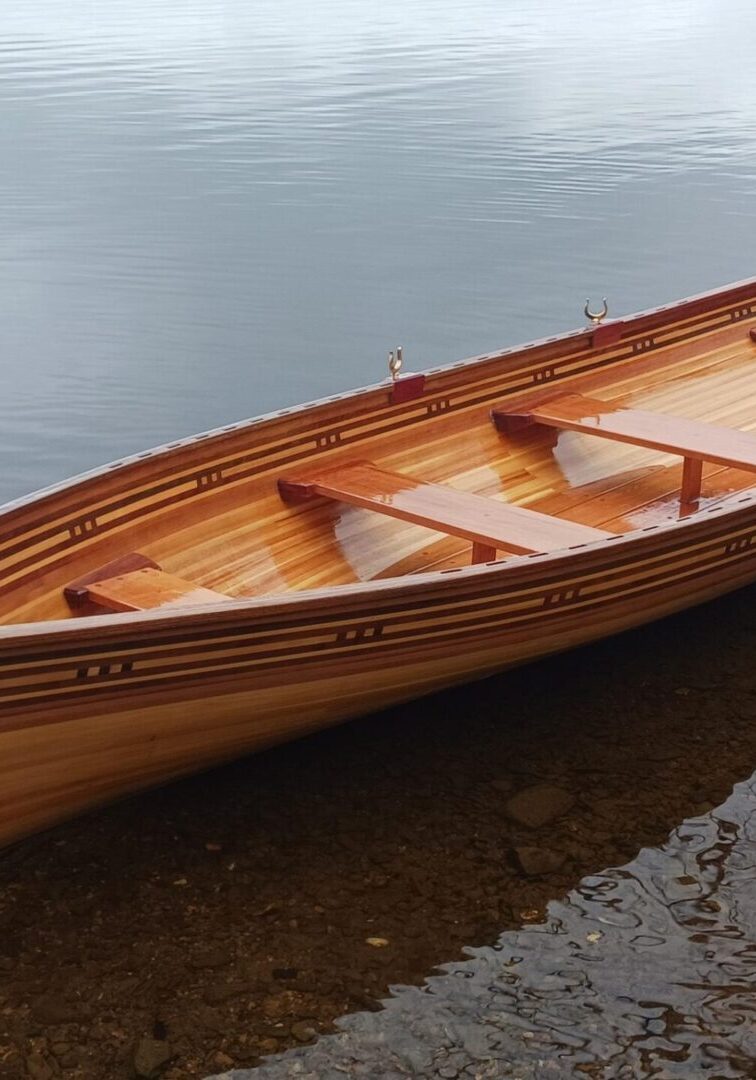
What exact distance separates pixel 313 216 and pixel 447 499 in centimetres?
1108

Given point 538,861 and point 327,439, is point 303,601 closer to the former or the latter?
point 538,861

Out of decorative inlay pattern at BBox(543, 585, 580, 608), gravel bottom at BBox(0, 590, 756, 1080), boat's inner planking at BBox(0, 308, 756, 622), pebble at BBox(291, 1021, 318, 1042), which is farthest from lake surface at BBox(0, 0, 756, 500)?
pebble at BBox(291, 1021, 318, 1042)

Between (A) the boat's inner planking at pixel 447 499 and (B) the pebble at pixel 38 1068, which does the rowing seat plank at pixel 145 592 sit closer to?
(A) the boat's inner planking at pixel 447 499

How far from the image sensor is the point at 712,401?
8.66 m

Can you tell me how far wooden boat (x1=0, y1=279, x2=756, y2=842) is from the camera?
16.0ft

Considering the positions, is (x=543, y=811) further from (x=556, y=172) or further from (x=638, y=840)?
(x=556, y=172)

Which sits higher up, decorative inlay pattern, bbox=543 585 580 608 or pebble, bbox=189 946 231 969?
decorative inlay pattern, bbox=543 585 580 608

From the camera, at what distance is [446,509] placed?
20.9 feet

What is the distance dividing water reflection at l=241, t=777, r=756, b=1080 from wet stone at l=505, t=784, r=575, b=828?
1.27ft

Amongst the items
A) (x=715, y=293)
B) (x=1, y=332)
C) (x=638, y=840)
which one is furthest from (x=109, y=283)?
(x=638, y=840)

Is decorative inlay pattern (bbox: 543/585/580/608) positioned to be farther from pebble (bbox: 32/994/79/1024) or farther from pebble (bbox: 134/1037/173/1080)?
pebble (bbox: 32/994/79/1024)

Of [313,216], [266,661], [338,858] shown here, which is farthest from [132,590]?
[313,216]

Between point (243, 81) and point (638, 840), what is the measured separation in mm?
25140

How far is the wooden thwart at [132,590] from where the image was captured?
216 inches
